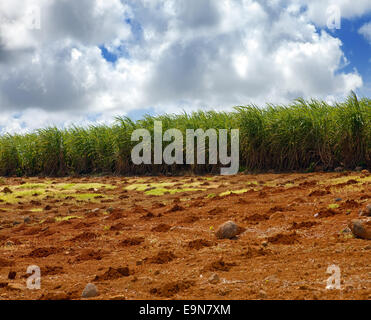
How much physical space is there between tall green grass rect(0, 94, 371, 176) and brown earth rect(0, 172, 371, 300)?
3458 millimetres

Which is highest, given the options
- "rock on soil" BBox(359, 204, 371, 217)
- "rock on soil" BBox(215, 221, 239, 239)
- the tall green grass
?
the tall green grass

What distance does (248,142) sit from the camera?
12.7m

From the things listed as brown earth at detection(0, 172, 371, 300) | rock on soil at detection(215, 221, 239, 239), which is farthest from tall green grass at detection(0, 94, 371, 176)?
rock on soil at detection(215, 221, 239, 239)

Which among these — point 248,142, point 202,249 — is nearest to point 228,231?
point 202,249

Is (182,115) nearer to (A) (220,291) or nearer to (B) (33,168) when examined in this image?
(B) (33,168)

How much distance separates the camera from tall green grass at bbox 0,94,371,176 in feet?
37.0

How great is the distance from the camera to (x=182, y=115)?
14.9 metres

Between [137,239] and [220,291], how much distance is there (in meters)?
2.26

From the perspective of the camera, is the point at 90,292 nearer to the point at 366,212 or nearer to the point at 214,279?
the point at 214,279

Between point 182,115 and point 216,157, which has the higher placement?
point 182,115

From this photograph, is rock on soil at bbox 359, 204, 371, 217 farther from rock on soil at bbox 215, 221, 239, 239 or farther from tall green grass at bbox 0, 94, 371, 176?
tall green grass at bbox 0, 94, 371, 176

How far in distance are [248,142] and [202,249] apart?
870 cm

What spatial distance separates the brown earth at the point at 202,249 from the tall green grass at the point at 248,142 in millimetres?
3458
